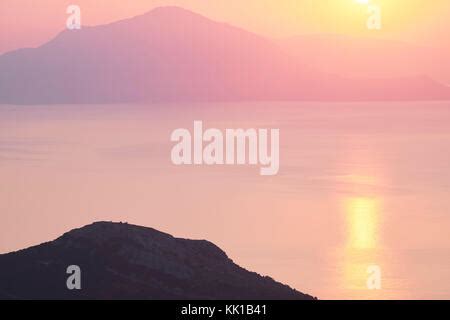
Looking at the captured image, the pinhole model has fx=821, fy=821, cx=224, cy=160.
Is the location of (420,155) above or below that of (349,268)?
above

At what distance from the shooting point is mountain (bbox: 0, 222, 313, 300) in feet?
170

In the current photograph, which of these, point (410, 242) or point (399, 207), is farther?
point (399, 207)

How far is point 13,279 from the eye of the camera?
5275cm

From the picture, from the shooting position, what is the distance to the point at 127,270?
54.2 metres

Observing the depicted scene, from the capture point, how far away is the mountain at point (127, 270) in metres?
51.8

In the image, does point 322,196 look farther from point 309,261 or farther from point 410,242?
point 309,261

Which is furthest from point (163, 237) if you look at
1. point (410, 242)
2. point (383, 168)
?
point (383, 168)

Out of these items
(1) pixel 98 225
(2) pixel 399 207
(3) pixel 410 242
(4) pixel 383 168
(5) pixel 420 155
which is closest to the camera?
(1) pixel 98 225
